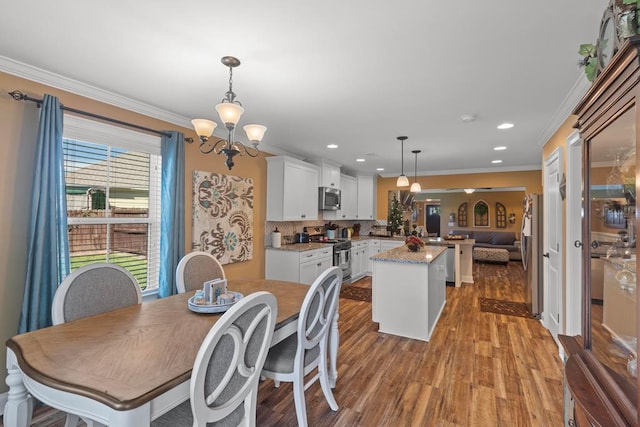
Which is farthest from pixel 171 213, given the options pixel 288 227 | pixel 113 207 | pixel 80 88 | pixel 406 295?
pixel 406 295

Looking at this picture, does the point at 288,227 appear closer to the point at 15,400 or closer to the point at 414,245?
the point at 414,245

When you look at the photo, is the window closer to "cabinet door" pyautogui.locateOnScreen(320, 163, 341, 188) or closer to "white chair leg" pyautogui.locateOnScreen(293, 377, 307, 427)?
"white chair leg" pyautogui.locateOnScreen(293, 377, 307, 427)

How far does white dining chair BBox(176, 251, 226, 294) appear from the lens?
246 centimetres

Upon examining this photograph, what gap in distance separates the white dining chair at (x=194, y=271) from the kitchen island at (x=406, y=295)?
73.1 inches

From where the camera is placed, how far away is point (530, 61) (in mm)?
2080

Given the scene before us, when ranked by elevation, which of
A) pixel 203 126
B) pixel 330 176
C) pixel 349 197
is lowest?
pixel 349 197

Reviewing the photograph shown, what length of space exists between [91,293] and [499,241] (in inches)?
408

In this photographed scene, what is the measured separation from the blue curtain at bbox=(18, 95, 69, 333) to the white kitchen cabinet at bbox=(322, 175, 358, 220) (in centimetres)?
435

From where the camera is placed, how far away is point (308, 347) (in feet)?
6.22

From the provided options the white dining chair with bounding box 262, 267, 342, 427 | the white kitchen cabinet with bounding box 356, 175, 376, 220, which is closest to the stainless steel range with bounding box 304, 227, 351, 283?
the white kitchen cabinet with bounding box 356, 175, 376, 220

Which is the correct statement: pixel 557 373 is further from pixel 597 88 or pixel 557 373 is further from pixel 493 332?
pixel 597 88

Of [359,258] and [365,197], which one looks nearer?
[359,258]

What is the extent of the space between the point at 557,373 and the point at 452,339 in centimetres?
94

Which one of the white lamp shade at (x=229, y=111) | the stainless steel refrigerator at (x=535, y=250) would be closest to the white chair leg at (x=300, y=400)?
the white lamp shade at (x=229, y=111)
